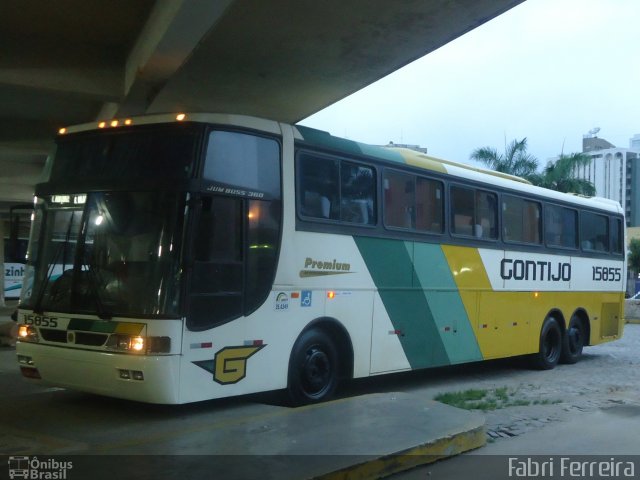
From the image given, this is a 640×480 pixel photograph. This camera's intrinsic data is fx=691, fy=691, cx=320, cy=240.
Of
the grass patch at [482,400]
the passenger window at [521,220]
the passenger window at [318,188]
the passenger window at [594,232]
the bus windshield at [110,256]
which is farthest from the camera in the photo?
the passenger window at [594,232]

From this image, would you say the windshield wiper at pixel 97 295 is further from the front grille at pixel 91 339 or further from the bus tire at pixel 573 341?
the bus tire at pixel 573 341

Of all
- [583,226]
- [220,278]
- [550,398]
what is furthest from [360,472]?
[583,226]

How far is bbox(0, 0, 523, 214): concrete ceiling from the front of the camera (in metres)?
9.38

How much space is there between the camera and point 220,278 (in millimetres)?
7426

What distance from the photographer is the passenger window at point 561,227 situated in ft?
45.1

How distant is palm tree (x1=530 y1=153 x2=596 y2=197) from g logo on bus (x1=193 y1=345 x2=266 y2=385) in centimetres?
3006

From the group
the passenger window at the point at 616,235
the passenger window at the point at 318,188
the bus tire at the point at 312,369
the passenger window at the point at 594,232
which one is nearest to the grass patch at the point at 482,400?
the bus tire at the point at 312,369

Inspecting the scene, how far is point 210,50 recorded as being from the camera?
11477 millimetres

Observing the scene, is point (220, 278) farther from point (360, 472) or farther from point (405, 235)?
point (405, 235)

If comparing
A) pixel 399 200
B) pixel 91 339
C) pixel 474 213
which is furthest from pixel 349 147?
pixel 91 339

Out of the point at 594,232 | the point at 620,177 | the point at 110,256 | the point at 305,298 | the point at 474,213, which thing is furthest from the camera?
the point at 620,177

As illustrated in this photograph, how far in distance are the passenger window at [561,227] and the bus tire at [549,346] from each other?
1598 millimetres
